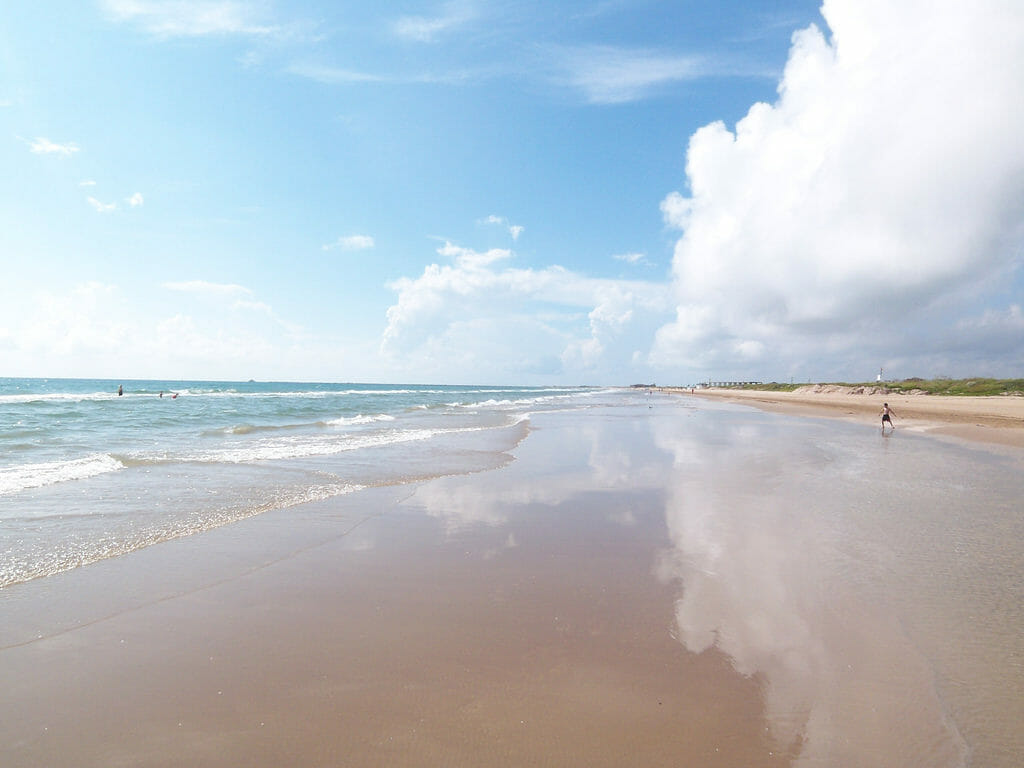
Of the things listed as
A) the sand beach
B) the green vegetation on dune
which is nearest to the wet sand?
the sand beach

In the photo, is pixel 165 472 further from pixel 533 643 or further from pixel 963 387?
pixel 963 387

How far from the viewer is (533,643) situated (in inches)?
184

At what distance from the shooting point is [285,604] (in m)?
5.52

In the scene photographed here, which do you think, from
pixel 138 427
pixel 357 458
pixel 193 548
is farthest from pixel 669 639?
pixel 138 427

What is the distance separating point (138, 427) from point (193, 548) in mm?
21011

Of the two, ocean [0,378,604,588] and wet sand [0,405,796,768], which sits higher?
ocean [0,378,604,588]

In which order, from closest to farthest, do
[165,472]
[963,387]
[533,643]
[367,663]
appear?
[367,663] < [533,643] < [165,472] < [963,387]

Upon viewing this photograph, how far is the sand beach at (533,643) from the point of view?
134 inches

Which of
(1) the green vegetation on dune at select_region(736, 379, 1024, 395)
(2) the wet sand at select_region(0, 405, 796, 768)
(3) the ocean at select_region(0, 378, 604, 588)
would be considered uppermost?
(1) the green vegetation on dune at select_region(736, 379, 1024, 395)

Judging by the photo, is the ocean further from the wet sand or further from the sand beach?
the wet sand

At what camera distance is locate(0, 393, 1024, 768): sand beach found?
Result: 11.2ft

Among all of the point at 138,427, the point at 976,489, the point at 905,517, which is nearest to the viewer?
the point at 905,517

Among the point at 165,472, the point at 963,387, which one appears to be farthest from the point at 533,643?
the point at 963,387

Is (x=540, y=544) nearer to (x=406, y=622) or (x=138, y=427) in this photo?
(x=406, y=622)
